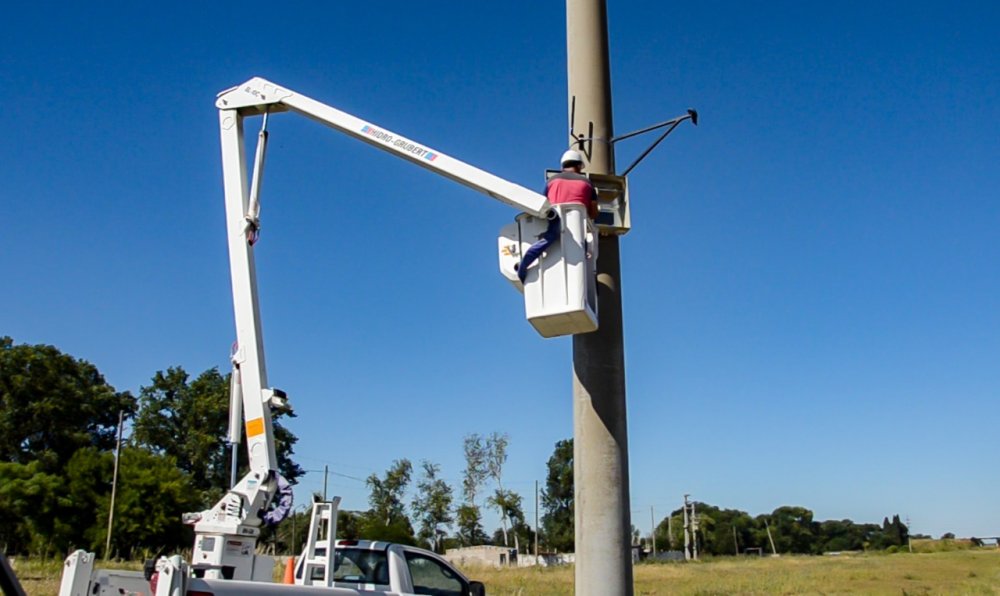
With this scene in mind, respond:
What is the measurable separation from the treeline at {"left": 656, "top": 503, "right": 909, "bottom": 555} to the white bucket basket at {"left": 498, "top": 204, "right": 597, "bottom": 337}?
105 metres

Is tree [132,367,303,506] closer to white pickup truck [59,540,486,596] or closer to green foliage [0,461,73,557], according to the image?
green foliage [0,461,73,557]

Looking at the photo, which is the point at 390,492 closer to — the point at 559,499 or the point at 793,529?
the point at 559,499

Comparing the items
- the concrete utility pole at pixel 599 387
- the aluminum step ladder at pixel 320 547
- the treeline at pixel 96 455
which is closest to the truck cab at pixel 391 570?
the aluminum step ladder at pixel 320 547

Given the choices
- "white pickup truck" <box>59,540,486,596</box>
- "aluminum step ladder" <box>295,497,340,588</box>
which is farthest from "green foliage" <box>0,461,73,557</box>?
"aluminum step ladder" <box>295,497,340,588</box>

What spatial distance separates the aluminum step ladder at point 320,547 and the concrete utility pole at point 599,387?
1806 millimetres

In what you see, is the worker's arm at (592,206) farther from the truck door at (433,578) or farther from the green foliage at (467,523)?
the green foliage at (467,523)

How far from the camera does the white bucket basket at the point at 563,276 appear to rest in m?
5.86

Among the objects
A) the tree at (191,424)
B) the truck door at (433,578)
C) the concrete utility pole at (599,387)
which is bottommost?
the truck door at (433,578)

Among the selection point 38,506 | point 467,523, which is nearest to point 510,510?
point 467,523

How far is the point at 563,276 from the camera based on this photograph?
5934 millimetres

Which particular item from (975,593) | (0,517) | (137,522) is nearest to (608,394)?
(975,593)

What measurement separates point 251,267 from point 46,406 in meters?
Answer: 57.2

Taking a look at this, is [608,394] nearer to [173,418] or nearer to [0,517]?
[0,517]

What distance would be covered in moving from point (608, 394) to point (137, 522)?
137 ft
